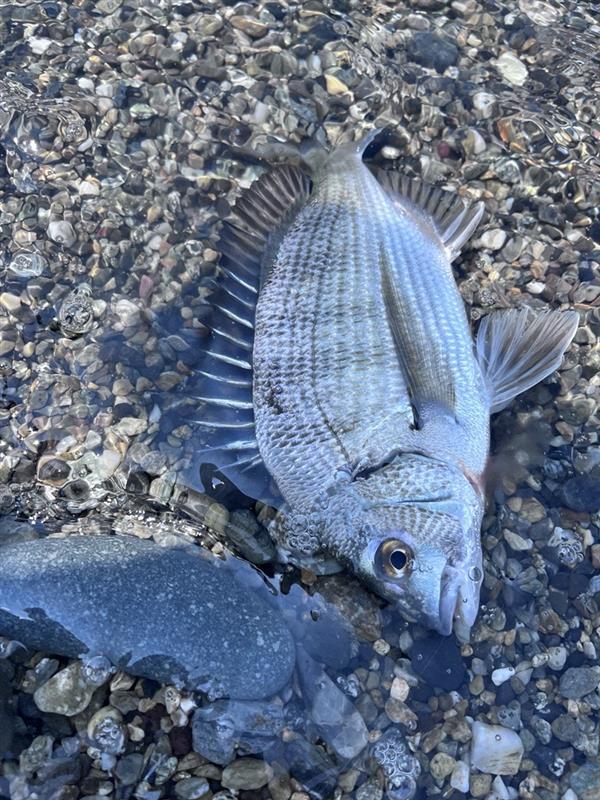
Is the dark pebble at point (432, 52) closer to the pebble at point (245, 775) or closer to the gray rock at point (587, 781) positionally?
the gray rock at point (587, 781)

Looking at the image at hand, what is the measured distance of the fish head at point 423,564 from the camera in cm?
299

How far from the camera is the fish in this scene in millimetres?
3119

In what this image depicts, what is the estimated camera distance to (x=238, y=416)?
3.59 m

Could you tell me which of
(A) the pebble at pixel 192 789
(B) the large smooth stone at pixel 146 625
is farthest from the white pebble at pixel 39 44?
(A) the pebble at pixel 192 789

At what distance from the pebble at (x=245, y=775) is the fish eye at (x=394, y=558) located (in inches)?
39.1

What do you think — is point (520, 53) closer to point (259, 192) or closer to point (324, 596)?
point (259, 192)

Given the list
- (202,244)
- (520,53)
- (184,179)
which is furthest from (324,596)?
(520,53)

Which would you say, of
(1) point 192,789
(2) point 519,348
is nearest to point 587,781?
(1) point 192,789

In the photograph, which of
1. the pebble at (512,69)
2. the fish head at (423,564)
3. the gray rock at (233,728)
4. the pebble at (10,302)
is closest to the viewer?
the fish head at (423,564)

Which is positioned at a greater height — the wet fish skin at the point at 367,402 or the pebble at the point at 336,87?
the pebble at the point at 336,87

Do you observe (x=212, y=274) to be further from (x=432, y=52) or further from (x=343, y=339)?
(x=432, y=52)

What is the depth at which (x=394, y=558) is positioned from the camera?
307 cm

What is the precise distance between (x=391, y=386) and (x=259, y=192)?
1.45 meters

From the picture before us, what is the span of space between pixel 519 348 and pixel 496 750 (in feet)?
6.29
